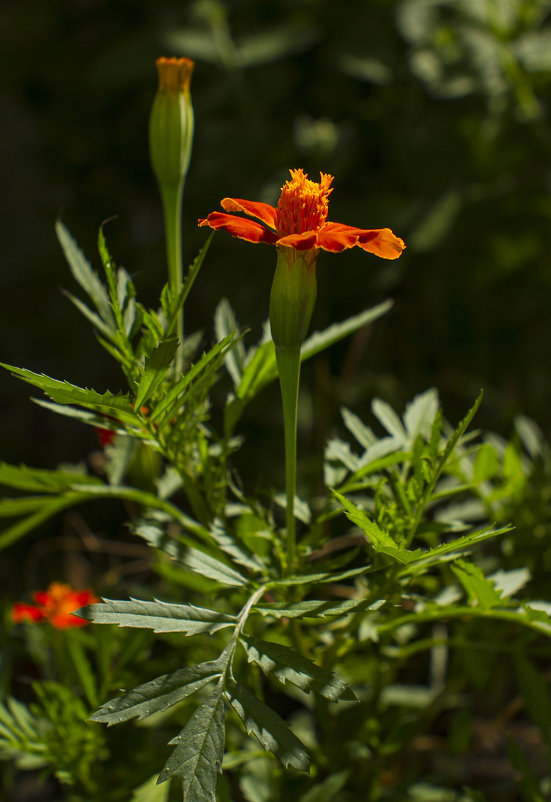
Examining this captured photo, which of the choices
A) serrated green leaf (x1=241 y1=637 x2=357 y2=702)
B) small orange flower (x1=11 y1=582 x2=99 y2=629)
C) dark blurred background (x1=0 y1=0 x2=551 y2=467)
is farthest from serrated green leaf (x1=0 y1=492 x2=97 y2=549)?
dark blurred background (x1=0 y1=0 x2=551 y2=467)

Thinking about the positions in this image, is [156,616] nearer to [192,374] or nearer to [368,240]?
[192,374]

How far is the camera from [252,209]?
0.56m

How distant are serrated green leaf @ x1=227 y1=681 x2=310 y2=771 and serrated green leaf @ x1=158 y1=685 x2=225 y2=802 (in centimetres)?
1

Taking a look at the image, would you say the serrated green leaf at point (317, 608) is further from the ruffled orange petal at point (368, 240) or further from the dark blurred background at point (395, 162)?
the dark blurred background at point (395, 162)

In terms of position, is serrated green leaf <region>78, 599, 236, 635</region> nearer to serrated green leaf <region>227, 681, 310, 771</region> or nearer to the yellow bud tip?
serrated green leaf <region>227, 681, 310, 771</region>

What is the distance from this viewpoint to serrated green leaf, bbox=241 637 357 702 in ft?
1.65

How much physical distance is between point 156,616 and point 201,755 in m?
0.09

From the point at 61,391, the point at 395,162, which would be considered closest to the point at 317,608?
the point at 61,391

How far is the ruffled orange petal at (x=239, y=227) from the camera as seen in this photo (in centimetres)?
52

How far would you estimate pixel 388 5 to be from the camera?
57.3 inches

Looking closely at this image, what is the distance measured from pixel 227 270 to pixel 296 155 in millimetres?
246

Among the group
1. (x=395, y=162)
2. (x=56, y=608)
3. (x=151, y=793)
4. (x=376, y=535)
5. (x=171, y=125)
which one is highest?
(x=395, y=162)

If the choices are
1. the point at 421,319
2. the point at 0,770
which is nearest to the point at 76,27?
the point at 421,319

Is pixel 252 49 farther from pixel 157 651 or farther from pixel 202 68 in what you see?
pixel 157 651
